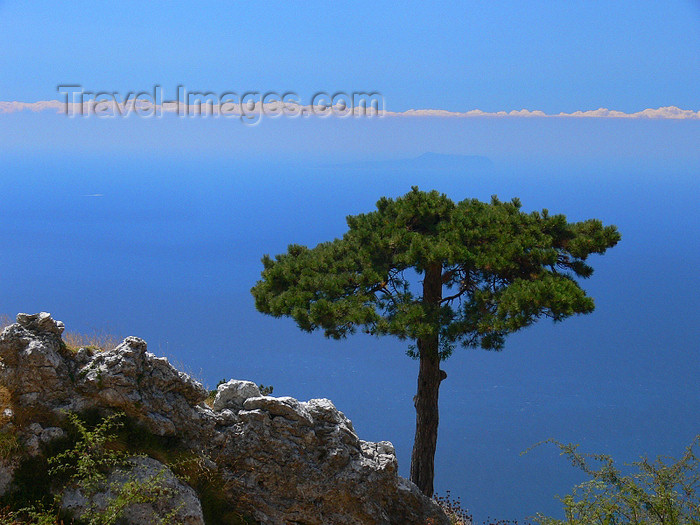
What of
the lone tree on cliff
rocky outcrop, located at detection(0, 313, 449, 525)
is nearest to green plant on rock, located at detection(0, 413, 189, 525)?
rocky outcrop, located at detection(0, 313, 449, 525)

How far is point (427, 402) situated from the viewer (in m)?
9.21

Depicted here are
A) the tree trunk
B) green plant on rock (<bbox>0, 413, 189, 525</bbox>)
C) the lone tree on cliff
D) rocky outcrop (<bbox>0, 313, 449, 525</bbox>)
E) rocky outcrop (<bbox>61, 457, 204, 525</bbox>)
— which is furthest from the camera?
the tree trunk

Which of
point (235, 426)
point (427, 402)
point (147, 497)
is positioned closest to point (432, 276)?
point (427, 402)

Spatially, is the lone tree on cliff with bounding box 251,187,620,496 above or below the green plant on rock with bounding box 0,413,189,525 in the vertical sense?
above

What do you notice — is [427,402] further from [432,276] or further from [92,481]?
[92,481]

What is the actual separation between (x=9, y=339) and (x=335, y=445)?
3274 mm

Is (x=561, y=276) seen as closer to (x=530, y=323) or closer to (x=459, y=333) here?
(x=530, y=323)

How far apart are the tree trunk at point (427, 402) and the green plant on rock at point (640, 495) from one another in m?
2.76

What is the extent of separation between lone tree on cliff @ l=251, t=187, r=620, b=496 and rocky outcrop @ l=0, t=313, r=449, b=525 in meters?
1.46

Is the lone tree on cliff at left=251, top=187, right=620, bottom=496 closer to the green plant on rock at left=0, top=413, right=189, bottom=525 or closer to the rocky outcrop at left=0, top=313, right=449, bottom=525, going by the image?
the rocky outcrop at left=0, top=313, right=449, bottom=525

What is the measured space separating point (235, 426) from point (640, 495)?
155 inches

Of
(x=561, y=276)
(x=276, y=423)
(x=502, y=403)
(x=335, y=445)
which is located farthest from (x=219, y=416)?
(x=502, y=403)

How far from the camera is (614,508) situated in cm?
609

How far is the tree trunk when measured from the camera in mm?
9070
